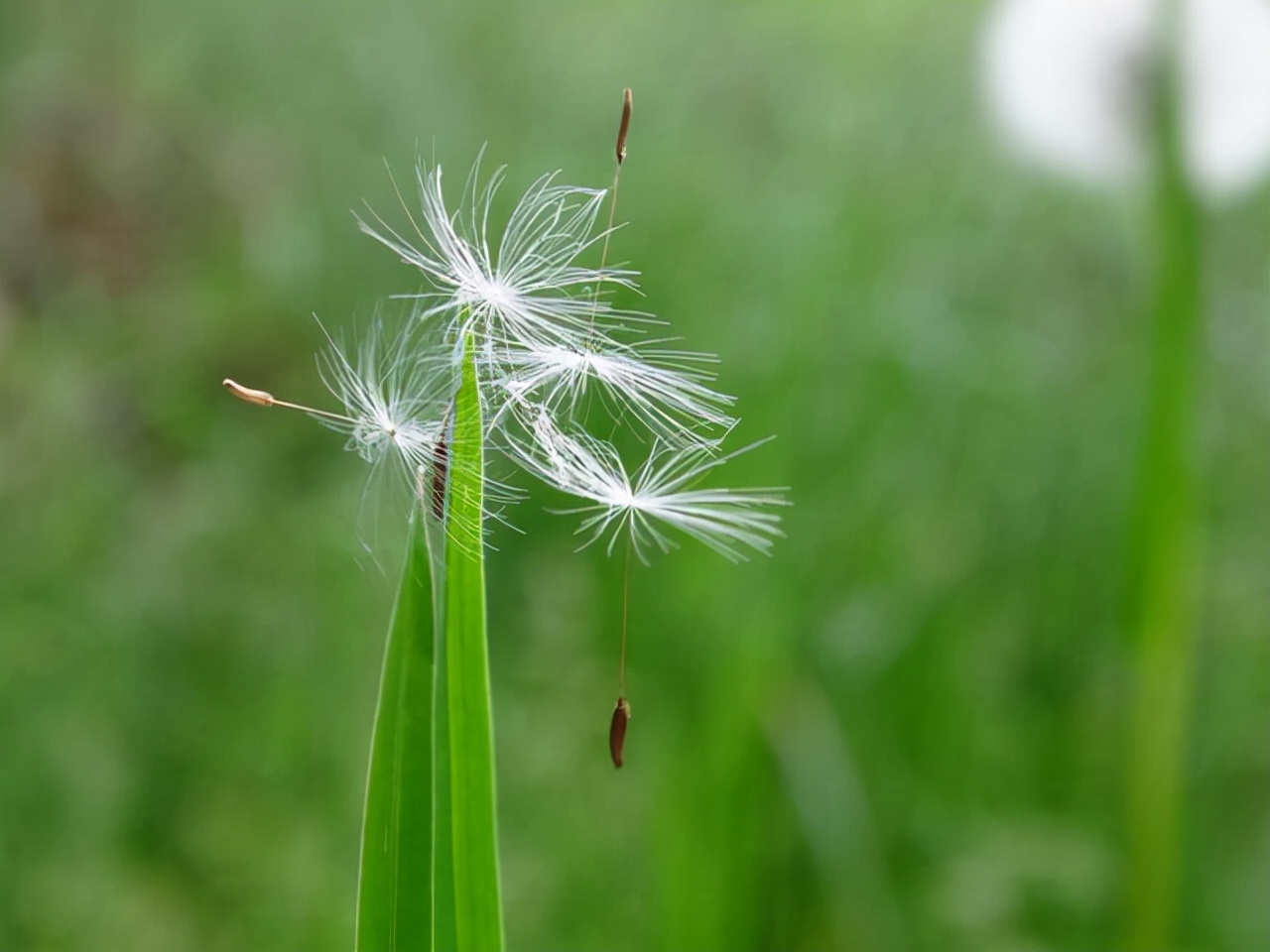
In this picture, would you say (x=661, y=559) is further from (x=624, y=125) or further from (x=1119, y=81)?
(x=624, y=125)

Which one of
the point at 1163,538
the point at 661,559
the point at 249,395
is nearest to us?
the point at 249,395

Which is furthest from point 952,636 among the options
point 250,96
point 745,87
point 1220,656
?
point 250,96

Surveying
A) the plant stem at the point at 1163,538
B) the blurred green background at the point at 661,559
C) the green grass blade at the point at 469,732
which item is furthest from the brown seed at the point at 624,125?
the blurred green background at the point at 661,559

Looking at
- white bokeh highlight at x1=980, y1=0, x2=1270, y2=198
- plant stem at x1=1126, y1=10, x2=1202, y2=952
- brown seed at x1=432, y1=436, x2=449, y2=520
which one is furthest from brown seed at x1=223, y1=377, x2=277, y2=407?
white bokeh highlight at x1=980, y1=0, x2=1270, y2=198

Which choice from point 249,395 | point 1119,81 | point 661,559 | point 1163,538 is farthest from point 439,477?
point 1119,81

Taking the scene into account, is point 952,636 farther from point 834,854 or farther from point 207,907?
point 207,907

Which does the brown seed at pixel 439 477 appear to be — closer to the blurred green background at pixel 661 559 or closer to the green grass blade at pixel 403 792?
the green grass blade at pixel 403 792

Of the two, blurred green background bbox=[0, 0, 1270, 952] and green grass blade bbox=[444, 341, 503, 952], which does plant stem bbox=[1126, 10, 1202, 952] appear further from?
green grass blade bbox=[444, 341, 503, 952]
